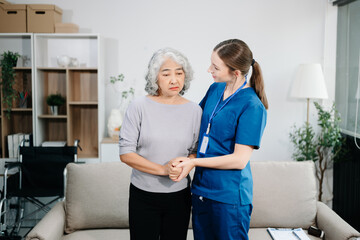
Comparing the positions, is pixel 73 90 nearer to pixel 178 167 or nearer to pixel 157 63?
pixel 157 63

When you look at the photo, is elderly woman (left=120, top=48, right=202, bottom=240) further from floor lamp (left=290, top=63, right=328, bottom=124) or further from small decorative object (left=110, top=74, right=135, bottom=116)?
small decorative object (left=110, top=74, right=135, bottom=116)

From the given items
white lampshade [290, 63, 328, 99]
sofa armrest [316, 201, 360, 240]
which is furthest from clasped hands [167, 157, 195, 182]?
white lampshade [290, 63, 328, 99]

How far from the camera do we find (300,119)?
14.0 ft

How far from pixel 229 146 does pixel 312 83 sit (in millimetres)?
2418

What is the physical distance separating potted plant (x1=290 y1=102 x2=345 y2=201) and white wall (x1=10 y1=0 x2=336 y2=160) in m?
0.35

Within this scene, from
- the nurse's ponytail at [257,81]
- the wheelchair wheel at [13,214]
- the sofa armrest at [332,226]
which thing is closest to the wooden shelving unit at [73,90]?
the wheelchair wheel at [13,214]

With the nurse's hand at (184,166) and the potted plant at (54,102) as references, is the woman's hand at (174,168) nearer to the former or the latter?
A: the nurse's hand at (184,166)

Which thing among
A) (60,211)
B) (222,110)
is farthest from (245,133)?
(60,211)

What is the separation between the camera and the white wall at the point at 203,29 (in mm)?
4141

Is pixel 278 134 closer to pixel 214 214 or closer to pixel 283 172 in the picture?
pixel 283 172

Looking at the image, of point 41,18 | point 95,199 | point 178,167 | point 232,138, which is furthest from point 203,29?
point 178,167

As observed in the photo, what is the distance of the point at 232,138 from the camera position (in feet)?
5.45

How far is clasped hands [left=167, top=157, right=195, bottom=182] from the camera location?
150 centimetres

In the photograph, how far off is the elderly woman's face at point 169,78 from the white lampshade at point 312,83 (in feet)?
8.27
